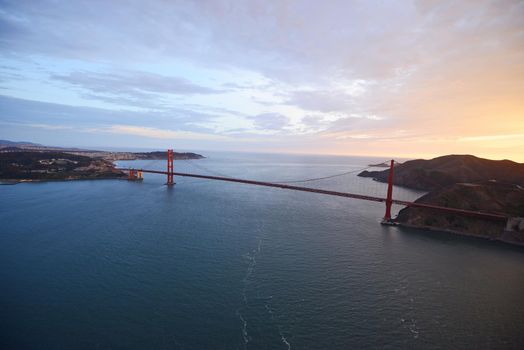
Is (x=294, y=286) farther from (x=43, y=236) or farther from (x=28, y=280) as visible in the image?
(x=43, y=236)

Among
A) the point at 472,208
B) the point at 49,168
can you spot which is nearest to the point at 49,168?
the point at 49,168

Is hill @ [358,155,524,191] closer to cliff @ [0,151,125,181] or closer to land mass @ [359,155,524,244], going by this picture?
land mass @ [359,155,524,244]

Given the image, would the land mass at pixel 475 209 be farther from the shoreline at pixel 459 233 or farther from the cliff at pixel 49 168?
the cliff at pixel 49 168

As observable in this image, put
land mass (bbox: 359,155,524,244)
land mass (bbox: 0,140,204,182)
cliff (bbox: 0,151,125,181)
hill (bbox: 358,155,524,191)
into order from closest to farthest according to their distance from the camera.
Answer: land mass (bbox: 359,155,524,244), hill (bbox: 358,155,524,191), land mass (bbox: 0,140,204,182), cliff (bbox: 0,151,125,181)

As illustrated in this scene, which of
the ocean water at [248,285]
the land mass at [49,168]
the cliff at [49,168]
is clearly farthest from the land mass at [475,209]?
the cliff at [49,168]

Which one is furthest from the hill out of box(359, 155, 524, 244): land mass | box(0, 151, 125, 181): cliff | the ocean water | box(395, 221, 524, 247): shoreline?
box(0, 151, 125, 181): cliff

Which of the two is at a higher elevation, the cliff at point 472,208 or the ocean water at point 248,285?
the cliff at point 472,208
